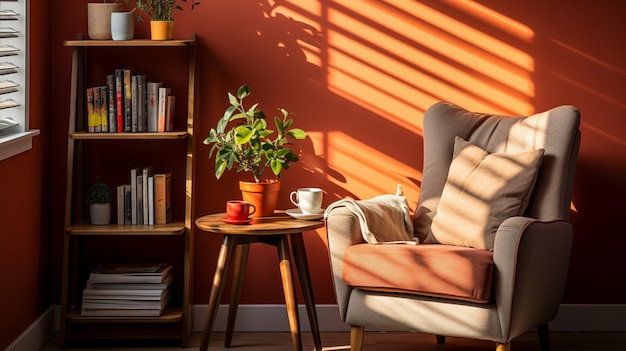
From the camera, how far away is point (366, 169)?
13.3ft

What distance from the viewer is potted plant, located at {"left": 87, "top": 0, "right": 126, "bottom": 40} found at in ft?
12.4

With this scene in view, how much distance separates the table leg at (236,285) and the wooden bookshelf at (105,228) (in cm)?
18

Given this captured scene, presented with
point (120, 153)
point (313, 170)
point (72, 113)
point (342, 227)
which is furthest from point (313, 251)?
point (72, 113)

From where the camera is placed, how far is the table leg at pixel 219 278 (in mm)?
3529

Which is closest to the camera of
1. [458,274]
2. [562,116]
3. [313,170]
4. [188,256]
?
[458,274]

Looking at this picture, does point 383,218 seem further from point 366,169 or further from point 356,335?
point 366,169

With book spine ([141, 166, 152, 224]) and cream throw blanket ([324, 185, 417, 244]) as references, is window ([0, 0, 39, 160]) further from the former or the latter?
cream throw blanket ([324, 185, 417, 244])

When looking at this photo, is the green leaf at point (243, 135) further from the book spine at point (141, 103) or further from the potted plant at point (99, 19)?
the potted plant at point (99, 19)

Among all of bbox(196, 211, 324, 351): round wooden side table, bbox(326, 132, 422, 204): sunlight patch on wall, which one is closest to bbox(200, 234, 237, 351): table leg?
bbox(196, 211, 324, 351): round wooden side table

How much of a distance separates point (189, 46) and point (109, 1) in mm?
453

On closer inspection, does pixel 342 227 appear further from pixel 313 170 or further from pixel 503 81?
pixel 503 81

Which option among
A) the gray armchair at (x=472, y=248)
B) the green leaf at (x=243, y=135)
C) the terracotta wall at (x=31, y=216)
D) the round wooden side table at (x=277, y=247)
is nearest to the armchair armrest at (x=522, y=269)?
the gray armchair at (x=472, y=248)

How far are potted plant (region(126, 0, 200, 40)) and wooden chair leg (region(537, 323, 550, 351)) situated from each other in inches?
77.7

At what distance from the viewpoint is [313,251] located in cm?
408
